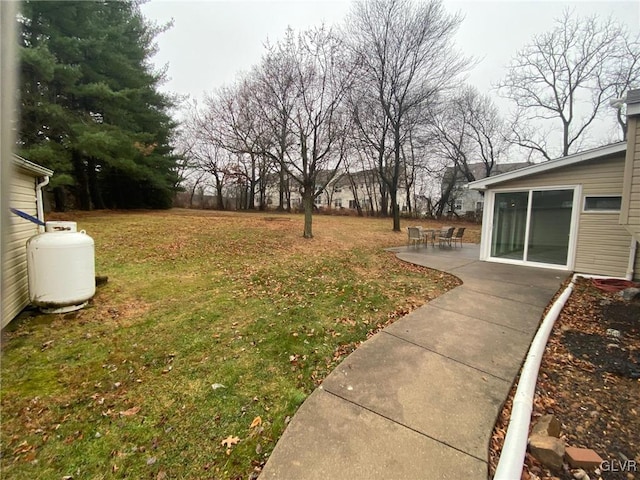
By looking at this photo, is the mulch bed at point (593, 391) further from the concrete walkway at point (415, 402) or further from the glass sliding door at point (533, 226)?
the glass sliding door at point (533, 226)

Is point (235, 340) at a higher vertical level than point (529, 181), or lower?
lower

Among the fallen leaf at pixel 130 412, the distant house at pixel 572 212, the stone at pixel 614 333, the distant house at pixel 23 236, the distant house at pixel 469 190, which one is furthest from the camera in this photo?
the distant house at pixel 469 190

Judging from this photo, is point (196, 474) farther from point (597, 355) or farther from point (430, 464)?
point (597, 355)

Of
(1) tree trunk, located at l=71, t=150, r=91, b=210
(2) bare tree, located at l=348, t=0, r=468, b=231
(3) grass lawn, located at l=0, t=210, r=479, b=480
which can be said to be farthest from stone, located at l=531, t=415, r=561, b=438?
(1) tree trunk, located at l=71, t=150, r=91, b=210

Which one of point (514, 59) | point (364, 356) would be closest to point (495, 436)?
point (364, 356)

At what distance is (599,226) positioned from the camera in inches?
277

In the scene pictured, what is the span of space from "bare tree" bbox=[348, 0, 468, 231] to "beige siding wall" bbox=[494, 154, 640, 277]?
949 cm

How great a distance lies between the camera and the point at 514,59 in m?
20.4

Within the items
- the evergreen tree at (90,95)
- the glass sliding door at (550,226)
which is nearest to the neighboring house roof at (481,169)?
the glass sliding door at (550,226)

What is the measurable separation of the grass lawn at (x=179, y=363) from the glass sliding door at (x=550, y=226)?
342cm

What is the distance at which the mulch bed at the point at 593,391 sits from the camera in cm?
217

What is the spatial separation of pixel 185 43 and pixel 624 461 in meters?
12.7

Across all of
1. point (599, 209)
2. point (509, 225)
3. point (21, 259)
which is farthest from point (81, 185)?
point (599, 209)

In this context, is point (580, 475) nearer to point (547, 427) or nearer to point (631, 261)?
point (547, 427)
